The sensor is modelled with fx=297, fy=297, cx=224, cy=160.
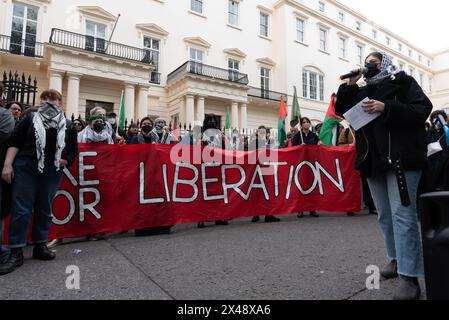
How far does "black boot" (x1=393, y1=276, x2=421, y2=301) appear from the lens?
2082mm

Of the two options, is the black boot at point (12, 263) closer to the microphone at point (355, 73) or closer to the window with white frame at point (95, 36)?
the microphone at point (355, 73)

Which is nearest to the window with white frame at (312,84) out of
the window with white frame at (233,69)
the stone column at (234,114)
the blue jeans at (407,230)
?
the window with white frame at (233,69)

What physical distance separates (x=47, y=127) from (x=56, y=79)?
13169 millimetres

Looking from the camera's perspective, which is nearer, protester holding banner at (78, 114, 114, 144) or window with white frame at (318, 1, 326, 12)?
protester holding banner at (78, 114, 114, 144)

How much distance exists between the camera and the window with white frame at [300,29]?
1033 inches

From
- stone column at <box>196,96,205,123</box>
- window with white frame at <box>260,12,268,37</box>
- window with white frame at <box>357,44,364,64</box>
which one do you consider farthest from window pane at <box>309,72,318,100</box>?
stone column at <box>196,96,205,123</box>

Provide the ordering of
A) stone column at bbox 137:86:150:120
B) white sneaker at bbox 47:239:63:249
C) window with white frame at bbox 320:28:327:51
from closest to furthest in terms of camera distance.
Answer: white sneaker at bbox 47:239:63:249 → stone column at bbox 137:86:150:120 → window with white frame at bbox 320:28:327:51

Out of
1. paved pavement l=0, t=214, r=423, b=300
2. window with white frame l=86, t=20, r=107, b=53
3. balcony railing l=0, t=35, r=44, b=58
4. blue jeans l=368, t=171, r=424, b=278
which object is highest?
window with white frame l=86, t=20, r=107, b=53

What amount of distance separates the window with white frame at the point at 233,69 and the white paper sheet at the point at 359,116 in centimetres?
1989

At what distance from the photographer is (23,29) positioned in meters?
15.3

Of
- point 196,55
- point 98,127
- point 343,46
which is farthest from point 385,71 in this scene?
point 343,46

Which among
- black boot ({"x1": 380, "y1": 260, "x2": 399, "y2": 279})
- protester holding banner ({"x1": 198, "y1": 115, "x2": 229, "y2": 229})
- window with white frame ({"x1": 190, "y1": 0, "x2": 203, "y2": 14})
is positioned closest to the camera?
black boot ({"x1": 380, "y1": 260, "x2": 399, "y2": 279})

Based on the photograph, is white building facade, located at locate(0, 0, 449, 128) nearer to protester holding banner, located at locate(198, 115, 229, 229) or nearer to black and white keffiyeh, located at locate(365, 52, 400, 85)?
protester holding banner, located at locate(198, 115, 229, 229)
